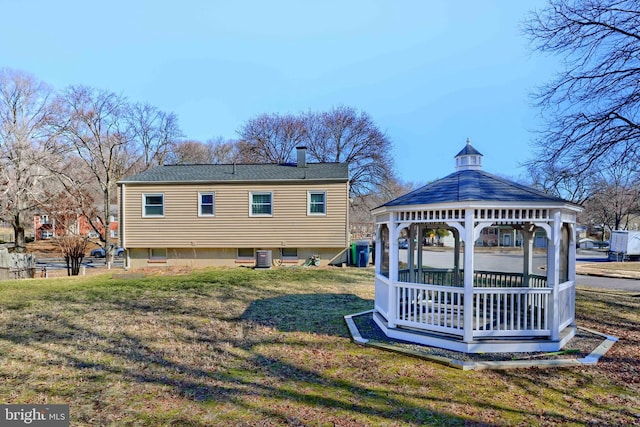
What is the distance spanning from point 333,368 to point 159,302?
6.12m

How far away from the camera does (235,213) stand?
55.6 ft

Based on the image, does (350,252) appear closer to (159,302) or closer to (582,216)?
(159,302)

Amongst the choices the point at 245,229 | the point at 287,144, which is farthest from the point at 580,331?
the point at 287,144

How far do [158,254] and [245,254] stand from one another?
4298mm

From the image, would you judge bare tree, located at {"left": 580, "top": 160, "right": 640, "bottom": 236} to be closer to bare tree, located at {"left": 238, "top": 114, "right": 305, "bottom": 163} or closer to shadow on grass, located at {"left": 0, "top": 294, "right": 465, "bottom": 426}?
bare tree, located at {"left": 238, "top": 114, "right": 305, "bottom": 163}

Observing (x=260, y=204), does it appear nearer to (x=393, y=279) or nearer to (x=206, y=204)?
(x=206, y=204)

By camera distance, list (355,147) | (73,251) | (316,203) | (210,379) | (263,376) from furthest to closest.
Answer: (355,147)
(73,251)
(316,203)
(263,376)
(210,379)

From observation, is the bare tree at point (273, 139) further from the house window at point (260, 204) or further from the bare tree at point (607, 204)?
the bare tree at point (607, 204)

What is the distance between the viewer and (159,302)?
9.24m

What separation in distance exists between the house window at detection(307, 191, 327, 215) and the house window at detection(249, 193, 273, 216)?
195cm

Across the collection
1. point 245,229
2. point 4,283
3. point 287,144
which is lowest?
point 4,283

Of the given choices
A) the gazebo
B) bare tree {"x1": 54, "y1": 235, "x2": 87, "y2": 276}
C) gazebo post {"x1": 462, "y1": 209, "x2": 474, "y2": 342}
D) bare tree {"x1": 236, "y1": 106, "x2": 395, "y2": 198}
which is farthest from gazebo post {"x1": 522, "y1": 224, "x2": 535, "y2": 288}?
bare tree {"x1": 236, "y1": 106, "x2": 395, "y2": 198}

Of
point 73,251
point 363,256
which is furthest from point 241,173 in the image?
point 73,251

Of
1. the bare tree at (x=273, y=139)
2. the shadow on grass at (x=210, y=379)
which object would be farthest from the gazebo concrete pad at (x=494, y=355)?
the bare tree at (x=273, y=139)
